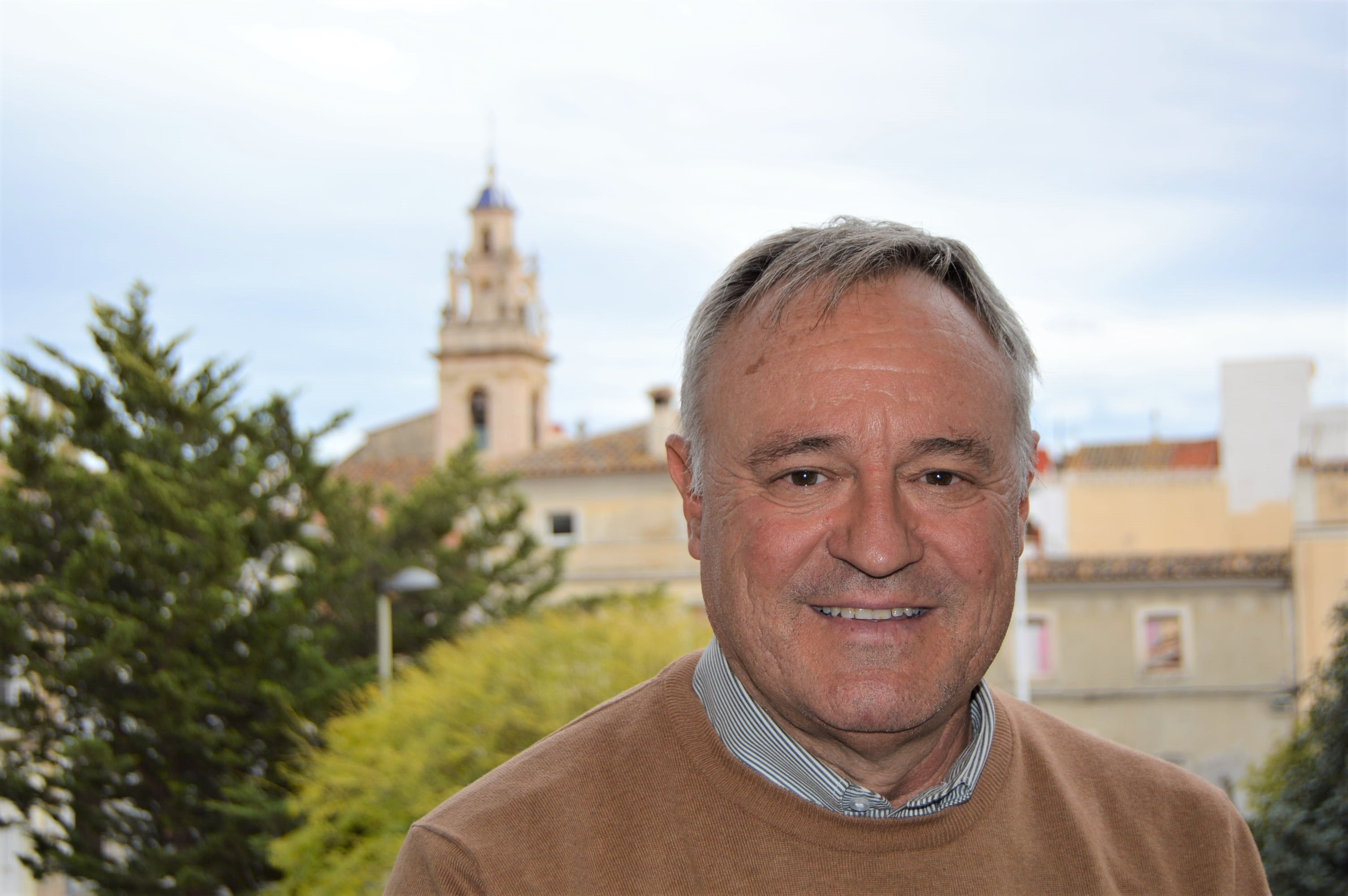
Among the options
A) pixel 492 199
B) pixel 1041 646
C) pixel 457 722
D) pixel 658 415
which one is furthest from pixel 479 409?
pixel 457 722

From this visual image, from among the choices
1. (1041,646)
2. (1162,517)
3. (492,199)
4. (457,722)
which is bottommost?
(1041,646)

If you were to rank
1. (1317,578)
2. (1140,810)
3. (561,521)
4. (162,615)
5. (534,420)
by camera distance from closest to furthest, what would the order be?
(1140,810) → (162,615) → (1317,578) → (561,521) → (534,420)

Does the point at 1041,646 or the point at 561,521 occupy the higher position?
the point at 561,521

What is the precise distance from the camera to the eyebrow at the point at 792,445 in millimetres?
1775

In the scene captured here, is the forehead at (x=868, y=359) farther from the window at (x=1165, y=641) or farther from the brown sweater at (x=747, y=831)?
the window at (x=1165, y=641)

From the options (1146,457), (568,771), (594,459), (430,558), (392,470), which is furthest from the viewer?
(392,470)

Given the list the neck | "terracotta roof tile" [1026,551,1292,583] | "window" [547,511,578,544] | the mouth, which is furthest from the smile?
"window" [547,511,578,544]

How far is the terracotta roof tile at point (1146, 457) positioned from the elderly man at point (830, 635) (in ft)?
115

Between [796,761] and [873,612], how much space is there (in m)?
0.22

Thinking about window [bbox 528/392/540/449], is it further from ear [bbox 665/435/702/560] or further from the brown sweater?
the brown sweater

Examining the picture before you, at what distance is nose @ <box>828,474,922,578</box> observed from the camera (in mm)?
1751

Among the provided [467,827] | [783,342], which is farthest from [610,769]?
[783,342]

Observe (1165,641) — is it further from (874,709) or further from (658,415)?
(874,709)

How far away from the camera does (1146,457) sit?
1480 inches
